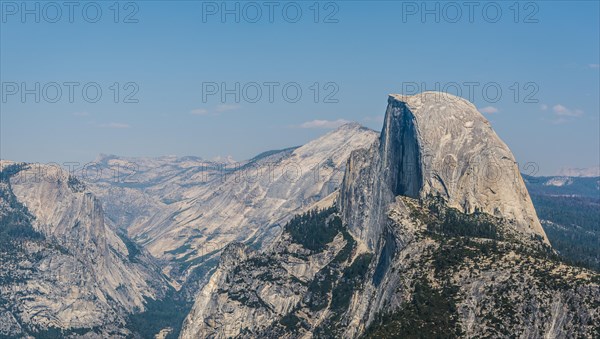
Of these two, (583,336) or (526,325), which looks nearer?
(583,336)

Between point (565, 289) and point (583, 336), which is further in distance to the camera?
point (565, 289)
